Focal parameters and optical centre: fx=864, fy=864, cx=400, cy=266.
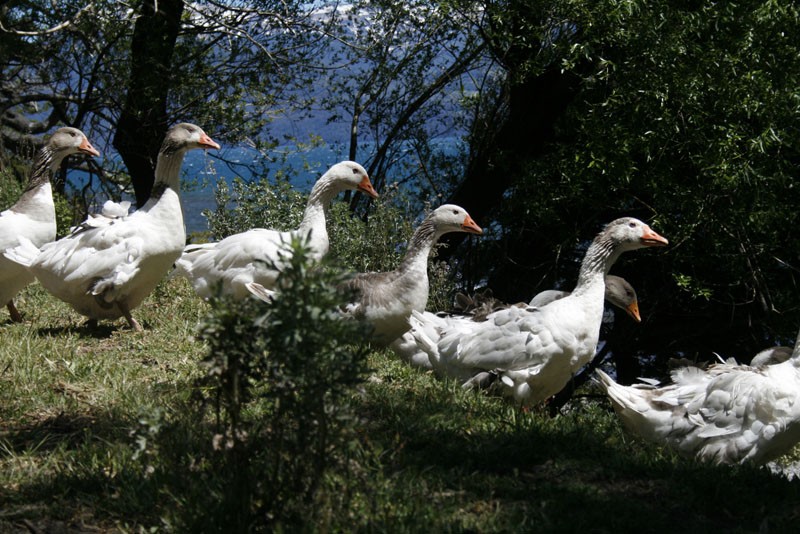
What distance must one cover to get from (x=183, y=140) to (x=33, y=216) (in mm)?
1545

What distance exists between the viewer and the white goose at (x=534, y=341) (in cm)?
642

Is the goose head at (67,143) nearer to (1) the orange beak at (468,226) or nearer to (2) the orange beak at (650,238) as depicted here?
(1) the orange beak at (468,226)

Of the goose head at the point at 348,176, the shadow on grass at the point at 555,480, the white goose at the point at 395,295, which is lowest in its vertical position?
the shadow on grass at the point at 555,480

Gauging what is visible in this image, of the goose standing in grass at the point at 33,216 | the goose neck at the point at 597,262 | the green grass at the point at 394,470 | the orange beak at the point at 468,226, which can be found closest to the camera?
the green grass at the point at 394,470

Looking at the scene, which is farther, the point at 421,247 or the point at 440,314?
the point at 440,314

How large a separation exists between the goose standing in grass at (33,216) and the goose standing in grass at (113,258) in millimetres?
181

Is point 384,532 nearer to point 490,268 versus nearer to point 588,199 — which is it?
point 588,199

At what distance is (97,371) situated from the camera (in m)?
5.83

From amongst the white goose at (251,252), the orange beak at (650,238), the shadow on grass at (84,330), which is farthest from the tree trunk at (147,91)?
the orange beak at (650,238)

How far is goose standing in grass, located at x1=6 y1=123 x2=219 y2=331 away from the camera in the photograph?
6.98 metres

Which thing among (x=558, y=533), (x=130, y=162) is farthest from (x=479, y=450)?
(x=130, y=162)

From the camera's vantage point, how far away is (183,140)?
7605mm

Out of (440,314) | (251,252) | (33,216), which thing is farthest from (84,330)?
(440,314)

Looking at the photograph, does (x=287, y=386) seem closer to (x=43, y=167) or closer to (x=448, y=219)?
(x=448, y=219)
